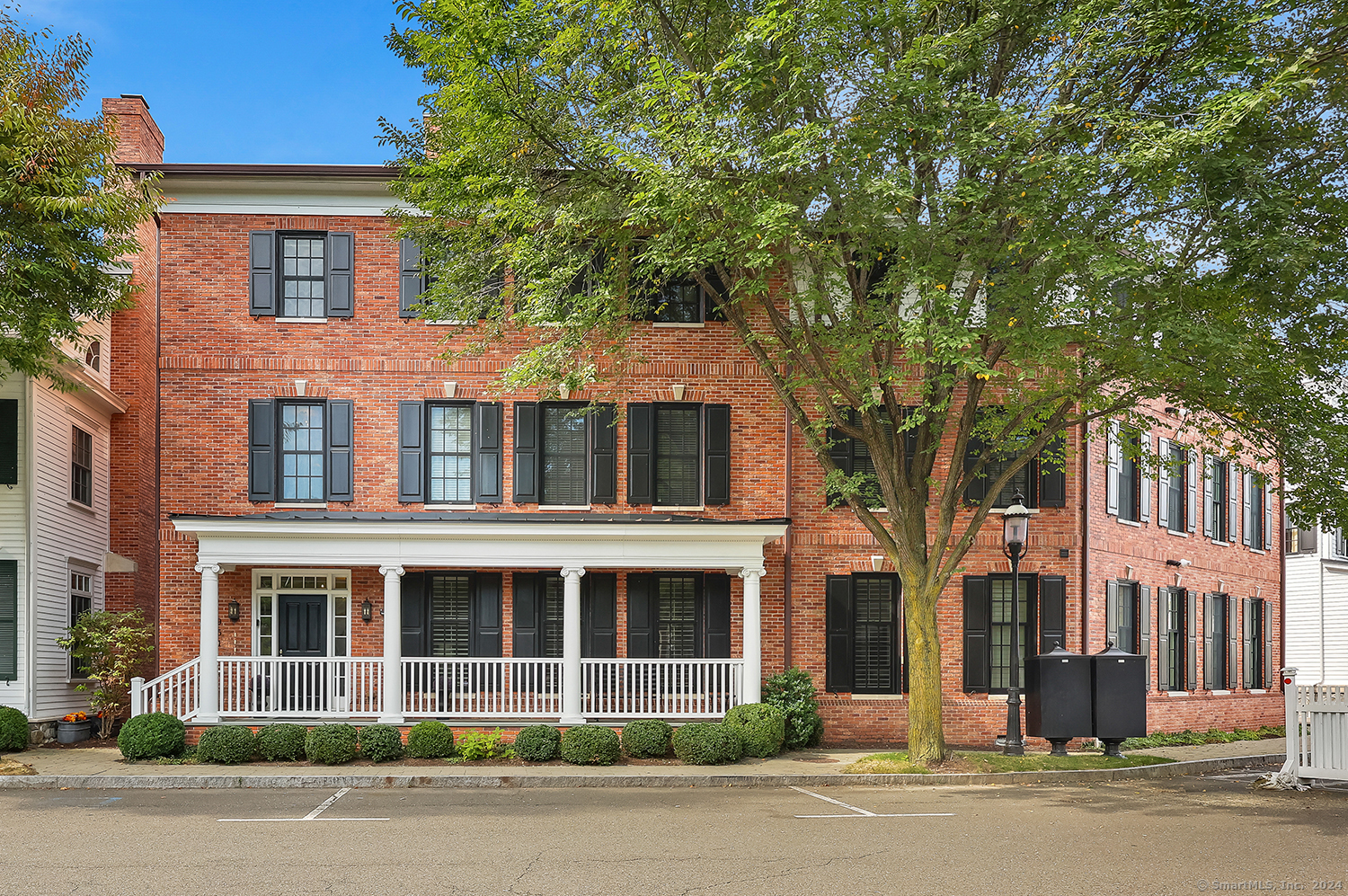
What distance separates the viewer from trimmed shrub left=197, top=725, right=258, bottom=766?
52.1 feet

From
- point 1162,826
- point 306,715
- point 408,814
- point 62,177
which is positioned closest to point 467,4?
point 62,177

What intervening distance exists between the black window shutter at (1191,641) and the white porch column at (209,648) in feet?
60.2

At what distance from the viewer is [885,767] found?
15445 millimetres

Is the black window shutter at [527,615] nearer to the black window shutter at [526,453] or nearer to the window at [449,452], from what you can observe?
the black window shutter at [526,453]

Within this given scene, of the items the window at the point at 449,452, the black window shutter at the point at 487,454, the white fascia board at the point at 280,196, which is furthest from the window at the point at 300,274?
the black window shutter at the point at 487,454

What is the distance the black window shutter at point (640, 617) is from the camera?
62.6 feet

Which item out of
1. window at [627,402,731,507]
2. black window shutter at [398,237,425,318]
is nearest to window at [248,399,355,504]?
black window shutter at [398,237,425,318]

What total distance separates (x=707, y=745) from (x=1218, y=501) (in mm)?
14784

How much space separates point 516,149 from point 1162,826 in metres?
11.0

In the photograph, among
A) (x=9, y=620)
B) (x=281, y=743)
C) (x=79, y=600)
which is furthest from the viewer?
(x=79, y=600)

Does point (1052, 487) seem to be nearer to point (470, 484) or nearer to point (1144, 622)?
point (1144, 622)

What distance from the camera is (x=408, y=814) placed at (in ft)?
38.5

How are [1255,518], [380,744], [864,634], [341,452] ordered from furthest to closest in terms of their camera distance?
[1255,518], [864,634], [341,452], [380,744]

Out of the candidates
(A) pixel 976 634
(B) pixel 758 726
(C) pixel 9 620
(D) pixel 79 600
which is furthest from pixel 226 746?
(A) pixel 976 634
